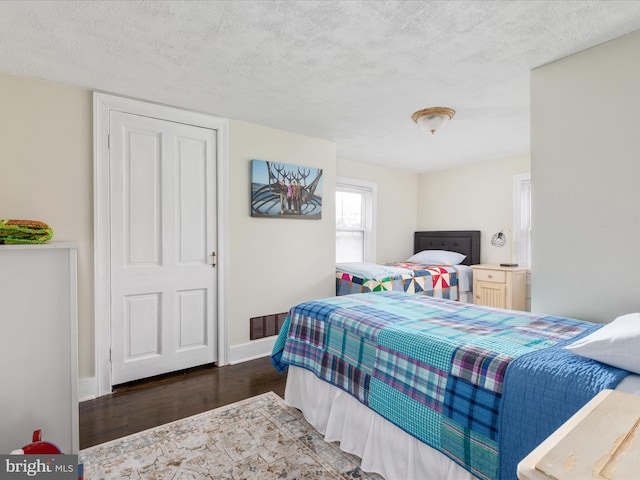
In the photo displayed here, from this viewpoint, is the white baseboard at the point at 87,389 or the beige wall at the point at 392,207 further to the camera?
the beige wall at the point at 392,207

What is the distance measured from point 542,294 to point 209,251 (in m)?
2.62

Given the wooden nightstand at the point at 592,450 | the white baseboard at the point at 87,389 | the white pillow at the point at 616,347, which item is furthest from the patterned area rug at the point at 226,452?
the wooden nightstand at the point at 592,450

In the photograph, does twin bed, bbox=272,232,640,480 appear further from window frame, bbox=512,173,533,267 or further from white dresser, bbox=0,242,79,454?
window frame, bbox=512,173,533,267

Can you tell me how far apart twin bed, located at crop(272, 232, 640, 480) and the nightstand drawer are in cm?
232

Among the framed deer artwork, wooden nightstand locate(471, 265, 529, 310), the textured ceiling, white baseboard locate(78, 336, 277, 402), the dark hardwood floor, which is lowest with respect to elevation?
the dark hardwood floor

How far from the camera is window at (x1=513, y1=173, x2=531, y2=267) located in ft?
15.0

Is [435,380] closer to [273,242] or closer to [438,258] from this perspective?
[273,242]

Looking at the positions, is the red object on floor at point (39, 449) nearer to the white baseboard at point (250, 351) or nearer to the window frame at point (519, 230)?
the white baseboard at point (250, 351)

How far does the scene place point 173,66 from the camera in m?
2.24

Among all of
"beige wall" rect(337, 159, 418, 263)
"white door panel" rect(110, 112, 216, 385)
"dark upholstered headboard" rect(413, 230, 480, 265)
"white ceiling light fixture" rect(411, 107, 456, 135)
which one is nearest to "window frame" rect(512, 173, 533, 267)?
"dark upholstered headboard" rect(413, 230, 480, 265)

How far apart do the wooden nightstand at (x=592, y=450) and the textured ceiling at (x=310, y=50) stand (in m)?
1.72

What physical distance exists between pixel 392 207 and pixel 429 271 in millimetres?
1452

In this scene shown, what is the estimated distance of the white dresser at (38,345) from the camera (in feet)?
5.57

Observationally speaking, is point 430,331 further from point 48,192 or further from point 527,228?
point 527,228
